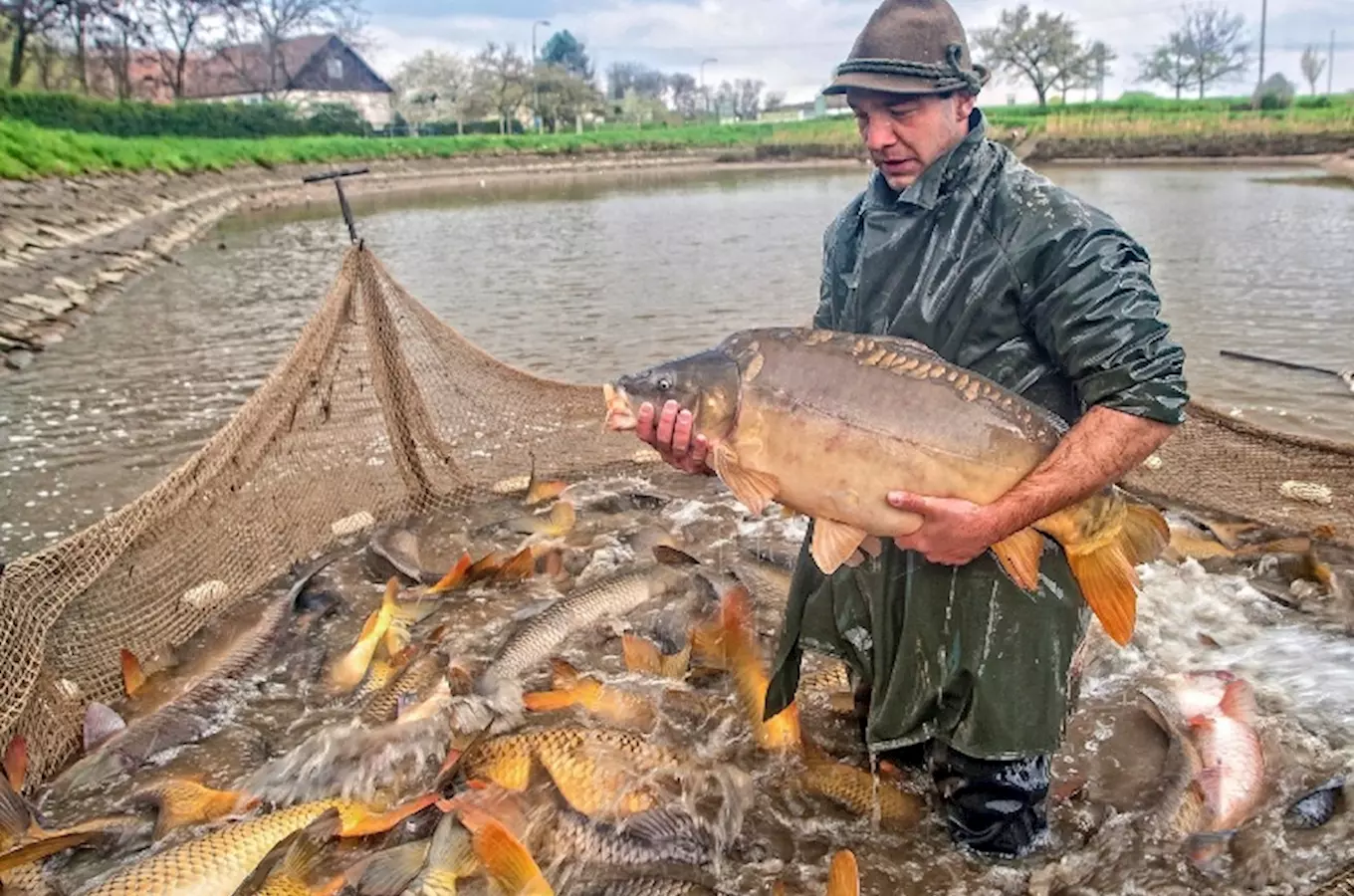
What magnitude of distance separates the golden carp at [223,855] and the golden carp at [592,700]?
0.77m

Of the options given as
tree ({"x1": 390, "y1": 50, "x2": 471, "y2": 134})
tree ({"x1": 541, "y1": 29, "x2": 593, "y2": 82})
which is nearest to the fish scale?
tree ({"x1": 390, "y1": 50, "x2": 471, "y2": 134})

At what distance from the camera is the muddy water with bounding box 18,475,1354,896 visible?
308 centimetres

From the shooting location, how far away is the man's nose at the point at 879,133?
8.58ft

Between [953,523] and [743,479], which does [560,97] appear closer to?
[743,479]

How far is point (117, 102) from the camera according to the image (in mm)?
37906

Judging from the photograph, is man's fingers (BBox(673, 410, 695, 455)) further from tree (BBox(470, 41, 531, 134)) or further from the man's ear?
tree (BBox(470, 41, 531, 134))

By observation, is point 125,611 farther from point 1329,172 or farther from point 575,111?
point 575,111

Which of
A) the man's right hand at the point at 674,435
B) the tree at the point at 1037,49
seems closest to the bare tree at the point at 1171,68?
the tree at the point at 1037,49

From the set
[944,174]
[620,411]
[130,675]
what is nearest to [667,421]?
[620,411]

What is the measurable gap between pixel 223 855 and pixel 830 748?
201 centimetres

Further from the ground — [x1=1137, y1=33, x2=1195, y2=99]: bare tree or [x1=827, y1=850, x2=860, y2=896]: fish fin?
[x1=1137, y1=33, x2=1195, y2=99]: bare tree

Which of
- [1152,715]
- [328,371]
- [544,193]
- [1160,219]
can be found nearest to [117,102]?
[544,193]

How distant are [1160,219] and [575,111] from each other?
2398 inches

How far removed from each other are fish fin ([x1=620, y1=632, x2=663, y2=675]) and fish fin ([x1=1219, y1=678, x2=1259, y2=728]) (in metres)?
2.10
